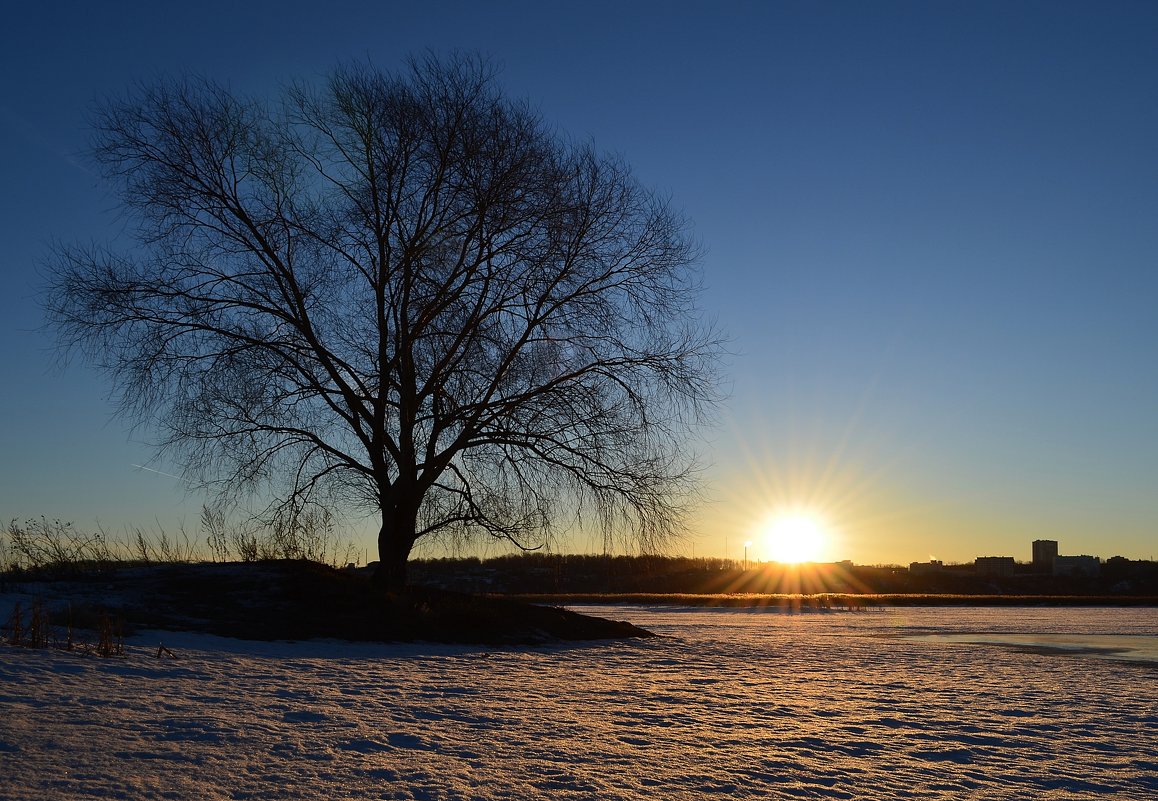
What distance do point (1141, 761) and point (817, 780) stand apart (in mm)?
2558

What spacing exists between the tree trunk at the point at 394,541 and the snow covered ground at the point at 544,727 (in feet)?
10.4

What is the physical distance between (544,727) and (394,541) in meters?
8.54

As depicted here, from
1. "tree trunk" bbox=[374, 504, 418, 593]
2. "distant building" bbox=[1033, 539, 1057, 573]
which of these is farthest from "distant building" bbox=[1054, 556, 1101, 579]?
"tree trunk" bbox=[374, 504, 418, 593]

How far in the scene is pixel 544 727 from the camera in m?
6.84

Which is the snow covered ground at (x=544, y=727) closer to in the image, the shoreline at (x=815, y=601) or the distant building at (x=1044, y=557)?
the shoreline at (x=815, y=601)

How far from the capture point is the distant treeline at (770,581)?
153 ft

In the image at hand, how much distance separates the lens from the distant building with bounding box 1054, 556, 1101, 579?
284ft

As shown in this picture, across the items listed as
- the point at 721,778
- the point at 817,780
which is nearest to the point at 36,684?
the point at 721,778

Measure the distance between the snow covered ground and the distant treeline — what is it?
921 inches

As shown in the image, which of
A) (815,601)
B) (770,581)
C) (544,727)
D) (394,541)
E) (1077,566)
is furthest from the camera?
(1077,566)

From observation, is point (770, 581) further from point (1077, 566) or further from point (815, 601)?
point (1077, 566)

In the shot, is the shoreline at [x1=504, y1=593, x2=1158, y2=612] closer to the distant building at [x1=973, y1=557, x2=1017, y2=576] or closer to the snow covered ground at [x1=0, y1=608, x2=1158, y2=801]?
the snow covered ground at [x1=0, y1=608, x2=1158, y2=801]

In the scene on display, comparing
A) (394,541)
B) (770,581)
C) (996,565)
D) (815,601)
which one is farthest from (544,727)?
(996,565)

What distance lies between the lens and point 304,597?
546 inches
